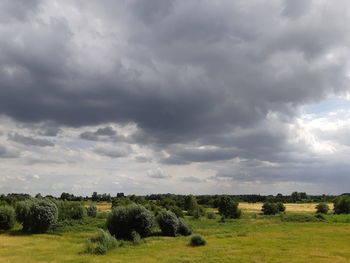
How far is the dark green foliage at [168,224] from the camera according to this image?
64125 millimetres

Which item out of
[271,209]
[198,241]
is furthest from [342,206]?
[198,241]

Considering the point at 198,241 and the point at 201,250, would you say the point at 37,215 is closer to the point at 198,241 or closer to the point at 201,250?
the point at 198,241

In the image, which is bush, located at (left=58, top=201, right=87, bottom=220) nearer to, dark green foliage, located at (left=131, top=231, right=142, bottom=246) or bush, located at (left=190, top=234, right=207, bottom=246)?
dark green foliage, located at (left=131, top=231, right=142, bottom=246)

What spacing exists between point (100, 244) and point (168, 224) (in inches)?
769

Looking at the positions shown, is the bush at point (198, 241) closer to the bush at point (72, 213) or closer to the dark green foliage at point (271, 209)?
the bush at point (72, 213)

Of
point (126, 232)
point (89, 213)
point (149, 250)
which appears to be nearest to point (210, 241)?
point (149, 250)

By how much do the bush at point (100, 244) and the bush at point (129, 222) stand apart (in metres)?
11.2

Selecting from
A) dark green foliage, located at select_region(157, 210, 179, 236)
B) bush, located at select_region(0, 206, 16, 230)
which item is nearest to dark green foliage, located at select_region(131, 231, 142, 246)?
dark green foliage, located at select_region(157, 210, 179, 236)

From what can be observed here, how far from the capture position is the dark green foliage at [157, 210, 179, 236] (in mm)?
64125

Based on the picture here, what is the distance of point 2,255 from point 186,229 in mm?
33113

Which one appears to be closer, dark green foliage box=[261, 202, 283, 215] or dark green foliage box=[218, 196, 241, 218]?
dark green foliage box=[218, 196, 241, 218]

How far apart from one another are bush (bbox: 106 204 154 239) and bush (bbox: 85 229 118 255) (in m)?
11.2

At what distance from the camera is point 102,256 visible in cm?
4322

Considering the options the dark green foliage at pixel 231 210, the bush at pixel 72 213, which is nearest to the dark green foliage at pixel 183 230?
the bush at pixel 72 213
